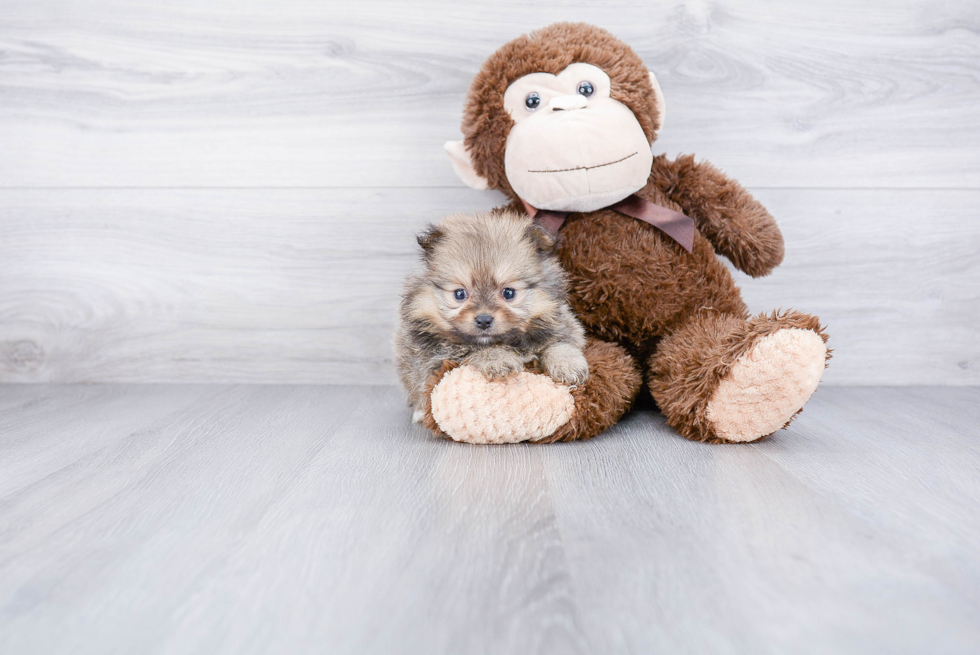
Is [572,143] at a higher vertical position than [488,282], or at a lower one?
higher

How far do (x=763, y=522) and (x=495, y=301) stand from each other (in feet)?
1.57

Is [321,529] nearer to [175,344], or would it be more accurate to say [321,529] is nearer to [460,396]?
[460,396]

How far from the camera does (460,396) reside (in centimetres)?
100

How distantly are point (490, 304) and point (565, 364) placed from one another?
0.15 m

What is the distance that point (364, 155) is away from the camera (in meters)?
1.47

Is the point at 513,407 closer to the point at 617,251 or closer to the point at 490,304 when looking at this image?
the point at 490,304

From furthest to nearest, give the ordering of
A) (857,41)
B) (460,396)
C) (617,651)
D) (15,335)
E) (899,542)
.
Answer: (15,335) < (857,41) < (460,396) < (899,542) < (617,651)

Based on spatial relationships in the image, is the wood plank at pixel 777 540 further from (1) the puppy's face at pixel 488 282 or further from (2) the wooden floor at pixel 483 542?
(1) the puppy's face at pixel 488 282

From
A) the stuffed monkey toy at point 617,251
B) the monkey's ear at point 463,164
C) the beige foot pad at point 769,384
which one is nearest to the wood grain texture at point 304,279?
the monkey's ear at point 463,164

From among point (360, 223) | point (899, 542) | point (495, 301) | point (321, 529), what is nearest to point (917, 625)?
point (899, 542)

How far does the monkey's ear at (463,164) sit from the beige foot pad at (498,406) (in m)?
0.40

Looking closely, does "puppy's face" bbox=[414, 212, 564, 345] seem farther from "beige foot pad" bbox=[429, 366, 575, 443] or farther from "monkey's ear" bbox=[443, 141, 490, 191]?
"monkey's ear" bbox=[443, 141, 490, 191]

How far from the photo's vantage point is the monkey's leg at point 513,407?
1000mm

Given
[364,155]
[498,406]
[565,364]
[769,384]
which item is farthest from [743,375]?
[364,155]
